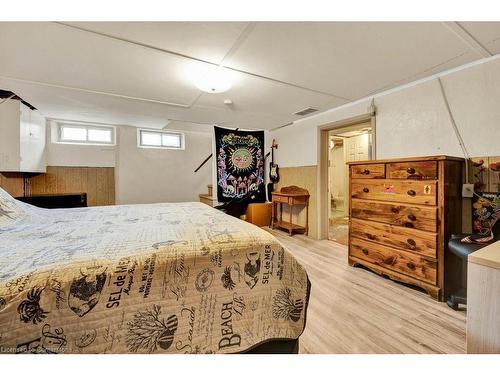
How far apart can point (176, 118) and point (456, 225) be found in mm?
3975

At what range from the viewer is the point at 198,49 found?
165 cm

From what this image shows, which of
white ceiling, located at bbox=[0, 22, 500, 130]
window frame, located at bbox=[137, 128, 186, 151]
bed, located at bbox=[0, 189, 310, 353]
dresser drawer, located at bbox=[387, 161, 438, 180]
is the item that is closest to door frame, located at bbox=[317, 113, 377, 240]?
white ceiling, located at bbox=[0, 22, 500, 130]

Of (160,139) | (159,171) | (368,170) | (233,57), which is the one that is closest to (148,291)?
(233,57)

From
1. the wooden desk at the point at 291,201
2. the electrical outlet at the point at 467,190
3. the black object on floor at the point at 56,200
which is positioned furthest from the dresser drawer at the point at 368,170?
the black object on floor at the point at 56,200

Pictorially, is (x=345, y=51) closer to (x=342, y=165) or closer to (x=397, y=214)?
(x=397, y=214)

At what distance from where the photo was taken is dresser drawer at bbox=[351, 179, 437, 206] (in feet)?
6.03

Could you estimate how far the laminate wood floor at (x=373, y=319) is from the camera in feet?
4.28

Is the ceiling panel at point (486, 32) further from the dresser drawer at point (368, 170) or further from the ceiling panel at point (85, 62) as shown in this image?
the ceiling panel at point (85, 62)

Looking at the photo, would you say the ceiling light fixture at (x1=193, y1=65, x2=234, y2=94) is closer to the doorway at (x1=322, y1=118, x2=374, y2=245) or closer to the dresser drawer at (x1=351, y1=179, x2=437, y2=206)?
the dresser drawer at (x1=351, y1=179, x2=437, y2=206)

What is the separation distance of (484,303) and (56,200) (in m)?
4.56

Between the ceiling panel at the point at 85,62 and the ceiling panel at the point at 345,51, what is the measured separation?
0.67 meters

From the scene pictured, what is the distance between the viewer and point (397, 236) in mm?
2051

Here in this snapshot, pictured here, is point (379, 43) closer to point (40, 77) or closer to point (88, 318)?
point (88, 318)
